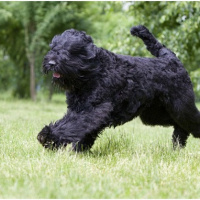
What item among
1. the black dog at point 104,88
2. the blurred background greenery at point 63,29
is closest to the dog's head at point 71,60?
the black dog at point 104,88

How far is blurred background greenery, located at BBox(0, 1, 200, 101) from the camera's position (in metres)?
10.2

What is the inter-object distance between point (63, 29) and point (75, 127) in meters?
11.5

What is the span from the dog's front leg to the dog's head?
13.1 inches

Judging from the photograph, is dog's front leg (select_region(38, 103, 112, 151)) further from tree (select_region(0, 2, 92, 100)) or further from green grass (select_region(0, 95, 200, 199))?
tree (select_region(0, 2, 92, 100))

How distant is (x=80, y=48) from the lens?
4152 mm

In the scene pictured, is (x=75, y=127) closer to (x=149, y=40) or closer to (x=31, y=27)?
(x=149, y=40)

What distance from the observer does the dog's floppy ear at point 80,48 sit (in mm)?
4090

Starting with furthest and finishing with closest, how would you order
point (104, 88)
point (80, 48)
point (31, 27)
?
point (31, 27), point (104, 88), point (80, 48)

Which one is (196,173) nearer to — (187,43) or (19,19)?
(187,43)

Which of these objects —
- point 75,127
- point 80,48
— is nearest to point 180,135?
point 75,127

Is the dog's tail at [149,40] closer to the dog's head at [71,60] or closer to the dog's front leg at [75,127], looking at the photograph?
the dog's head at [71,60]

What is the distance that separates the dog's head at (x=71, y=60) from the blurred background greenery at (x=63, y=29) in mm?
5624

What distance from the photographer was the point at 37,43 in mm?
14906

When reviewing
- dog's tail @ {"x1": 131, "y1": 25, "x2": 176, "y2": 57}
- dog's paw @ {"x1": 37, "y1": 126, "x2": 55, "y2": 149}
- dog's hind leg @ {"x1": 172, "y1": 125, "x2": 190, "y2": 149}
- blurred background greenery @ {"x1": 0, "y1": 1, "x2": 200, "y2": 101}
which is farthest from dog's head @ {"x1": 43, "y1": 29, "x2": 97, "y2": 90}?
blurred background greenery @ {"x1": 0, "y1": 1, "x2": 200, "y2": 101}
